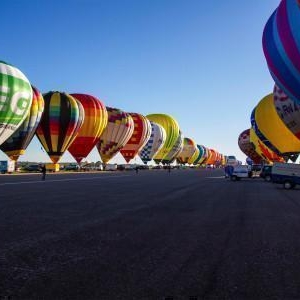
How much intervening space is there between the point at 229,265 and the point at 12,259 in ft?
11.6

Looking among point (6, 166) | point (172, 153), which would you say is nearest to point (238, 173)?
point (6, 166)

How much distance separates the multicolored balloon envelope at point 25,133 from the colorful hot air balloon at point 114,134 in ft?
58.5

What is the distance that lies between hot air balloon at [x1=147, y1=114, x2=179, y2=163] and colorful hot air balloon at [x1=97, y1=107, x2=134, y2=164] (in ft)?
95.7

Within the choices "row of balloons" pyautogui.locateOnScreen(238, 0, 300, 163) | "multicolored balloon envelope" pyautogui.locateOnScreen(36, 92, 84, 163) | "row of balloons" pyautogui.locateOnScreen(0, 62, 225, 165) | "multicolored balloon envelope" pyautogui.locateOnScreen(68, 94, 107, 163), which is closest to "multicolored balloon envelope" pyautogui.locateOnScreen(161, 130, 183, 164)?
"row of balloons" pyautogui.locateOnScreen(0, 62, 225, 165)

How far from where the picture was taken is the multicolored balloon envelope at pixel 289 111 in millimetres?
43466

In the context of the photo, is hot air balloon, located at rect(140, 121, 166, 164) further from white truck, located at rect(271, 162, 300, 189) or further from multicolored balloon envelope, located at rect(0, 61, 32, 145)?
white truck, located at rect(271, 162, 300, 189)

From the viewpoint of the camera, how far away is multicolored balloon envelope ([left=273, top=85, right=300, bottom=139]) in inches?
1711

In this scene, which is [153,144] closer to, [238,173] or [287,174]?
[238,173]

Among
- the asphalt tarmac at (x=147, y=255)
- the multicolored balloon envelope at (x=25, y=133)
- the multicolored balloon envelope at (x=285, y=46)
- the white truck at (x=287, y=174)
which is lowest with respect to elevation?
the asphalt tarmac at (x=147, y=255)

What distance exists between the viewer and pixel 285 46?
32812 millimetres

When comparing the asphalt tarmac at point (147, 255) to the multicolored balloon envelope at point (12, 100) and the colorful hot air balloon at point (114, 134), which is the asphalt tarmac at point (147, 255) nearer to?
the multicolored balloon envelope at point (12, 100)

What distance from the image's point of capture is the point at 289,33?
31.8m

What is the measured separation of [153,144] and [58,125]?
39.5 meters

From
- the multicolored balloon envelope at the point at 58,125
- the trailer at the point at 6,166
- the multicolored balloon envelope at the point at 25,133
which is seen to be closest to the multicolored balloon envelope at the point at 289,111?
the multicolored balloon envelope at the point at 58,125
